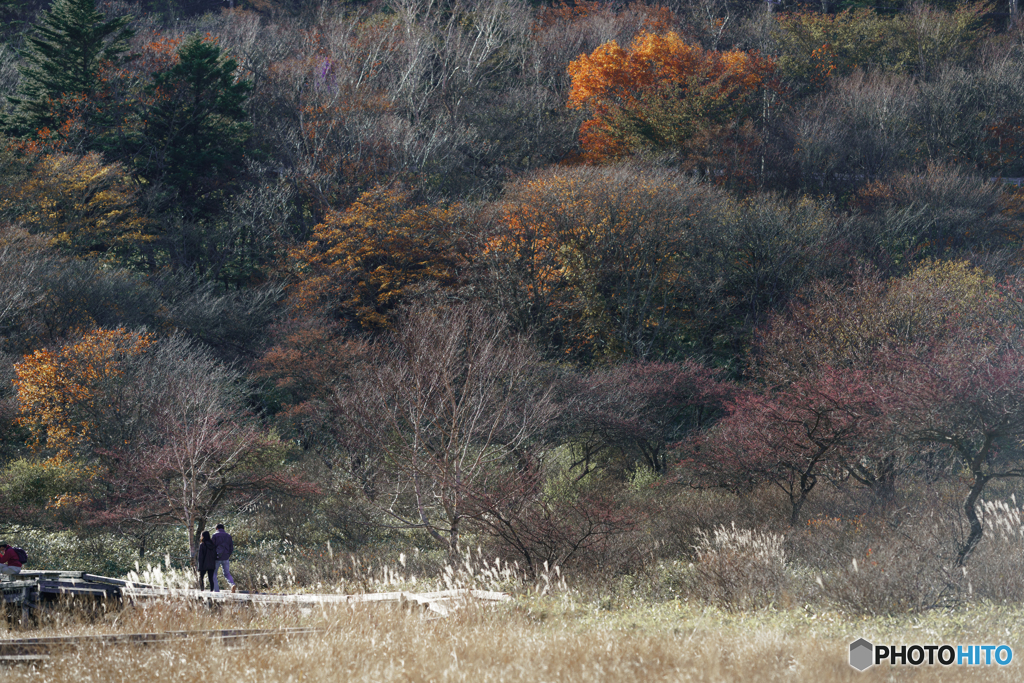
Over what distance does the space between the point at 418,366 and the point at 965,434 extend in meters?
9.55

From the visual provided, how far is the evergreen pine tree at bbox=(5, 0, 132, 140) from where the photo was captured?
3148cm

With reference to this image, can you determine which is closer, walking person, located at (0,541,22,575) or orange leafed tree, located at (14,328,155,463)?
walking person, located at (0,541,22,575)

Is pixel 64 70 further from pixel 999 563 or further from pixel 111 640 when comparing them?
pixel 999 563

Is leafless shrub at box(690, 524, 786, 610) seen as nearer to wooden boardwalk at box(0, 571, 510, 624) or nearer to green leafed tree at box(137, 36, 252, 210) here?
wooden boardwalk at box(0, 571, 510, 624)

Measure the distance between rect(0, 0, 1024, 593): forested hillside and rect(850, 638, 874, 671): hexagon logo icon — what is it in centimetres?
328

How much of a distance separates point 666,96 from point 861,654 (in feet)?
107

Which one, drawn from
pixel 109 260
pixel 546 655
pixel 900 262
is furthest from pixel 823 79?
pixel 546 655

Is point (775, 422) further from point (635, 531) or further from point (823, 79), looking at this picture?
point (823, 79)

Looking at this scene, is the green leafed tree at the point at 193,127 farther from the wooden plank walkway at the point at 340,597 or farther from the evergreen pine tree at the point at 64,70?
the wooden plank walkway at the point at 340,597

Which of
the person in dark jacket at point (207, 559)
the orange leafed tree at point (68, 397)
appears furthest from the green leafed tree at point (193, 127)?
the person in dark jacket at point (207, 559)

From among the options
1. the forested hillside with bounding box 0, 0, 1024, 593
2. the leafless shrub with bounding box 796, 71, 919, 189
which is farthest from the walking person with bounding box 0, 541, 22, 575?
the leafless shrub with bounding box 796, 71, 919, 189

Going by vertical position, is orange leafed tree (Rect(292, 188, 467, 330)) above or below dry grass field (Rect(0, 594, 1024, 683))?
below

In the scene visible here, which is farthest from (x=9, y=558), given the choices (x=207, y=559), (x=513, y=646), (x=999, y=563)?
(x=999, y=563)

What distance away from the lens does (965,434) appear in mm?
12617
